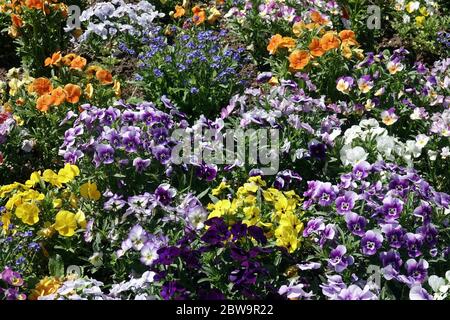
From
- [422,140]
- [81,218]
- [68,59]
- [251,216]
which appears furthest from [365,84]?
[81,218]

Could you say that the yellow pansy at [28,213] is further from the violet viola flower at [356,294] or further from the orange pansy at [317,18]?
the orange pansy at [317,18]

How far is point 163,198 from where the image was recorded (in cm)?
407

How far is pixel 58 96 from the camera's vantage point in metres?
4.77

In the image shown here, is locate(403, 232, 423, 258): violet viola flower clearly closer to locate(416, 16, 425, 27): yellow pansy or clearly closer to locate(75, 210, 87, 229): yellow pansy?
locate(75, 210, 87, 229): yellow pansy

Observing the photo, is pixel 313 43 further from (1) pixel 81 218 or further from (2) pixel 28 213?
(2) pixel 28 213

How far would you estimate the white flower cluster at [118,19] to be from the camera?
5.89m

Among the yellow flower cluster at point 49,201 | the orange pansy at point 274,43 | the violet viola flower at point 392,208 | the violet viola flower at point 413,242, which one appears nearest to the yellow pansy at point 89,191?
the yellow flower cluster at point 49,201

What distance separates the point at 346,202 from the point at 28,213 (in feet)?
5.33

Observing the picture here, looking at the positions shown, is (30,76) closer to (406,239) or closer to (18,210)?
(18,210)

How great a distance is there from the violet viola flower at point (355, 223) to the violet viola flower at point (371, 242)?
0.05 metres

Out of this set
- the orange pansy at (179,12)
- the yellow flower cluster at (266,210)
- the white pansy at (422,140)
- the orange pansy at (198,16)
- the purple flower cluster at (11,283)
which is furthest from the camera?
the orange pansy at (179,12)

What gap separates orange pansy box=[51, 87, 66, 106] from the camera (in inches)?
187
